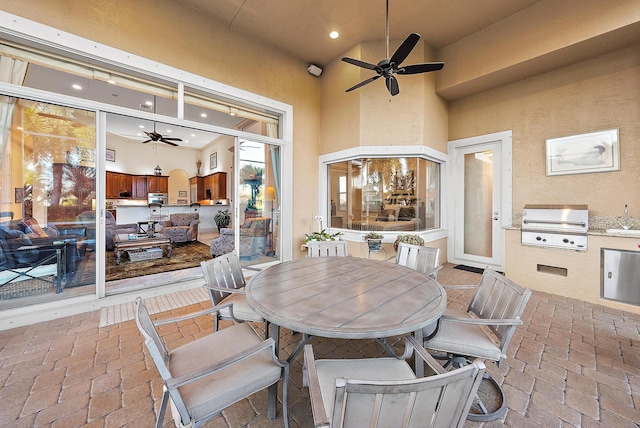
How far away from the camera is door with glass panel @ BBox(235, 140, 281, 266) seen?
4.47 meters

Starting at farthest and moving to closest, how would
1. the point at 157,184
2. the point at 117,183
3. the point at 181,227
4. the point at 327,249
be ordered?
the point at 157,184 < the point at 117,183 < the point at 181,227 < the point at 327,249

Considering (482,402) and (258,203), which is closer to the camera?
(482,402)

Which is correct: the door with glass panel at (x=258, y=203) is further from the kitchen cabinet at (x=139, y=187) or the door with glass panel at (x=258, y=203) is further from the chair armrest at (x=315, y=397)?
the kitchen cabinet at (x=139, y=187)

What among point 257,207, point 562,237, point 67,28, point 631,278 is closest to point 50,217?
point 67,28

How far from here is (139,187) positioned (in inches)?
373

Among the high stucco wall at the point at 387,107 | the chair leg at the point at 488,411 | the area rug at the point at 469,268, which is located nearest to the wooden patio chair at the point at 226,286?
the chair leg at the point at 488,411

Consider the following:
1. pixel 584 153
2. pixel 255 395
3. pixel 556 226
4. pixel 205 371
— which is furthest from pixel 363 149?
pixel 205 371

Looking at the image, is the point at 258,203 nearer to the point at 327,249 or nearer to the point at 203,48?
the point at 327,249

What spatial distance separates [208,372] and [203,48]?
4.28 meters

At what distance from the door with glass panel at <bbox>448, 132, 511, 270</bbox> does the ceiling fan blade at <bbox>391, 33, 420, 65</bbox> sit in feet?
9.50

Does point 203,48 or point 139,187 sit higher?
point 203,48

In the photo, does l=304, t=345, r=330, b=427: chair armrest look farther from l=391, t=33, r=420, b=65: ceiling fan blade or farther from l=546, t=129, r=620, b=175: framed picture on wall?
l=546, t=129, r=620, b=175: framed picture on wall

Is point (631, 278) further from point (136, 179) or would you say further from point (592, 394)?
point (136, 179)

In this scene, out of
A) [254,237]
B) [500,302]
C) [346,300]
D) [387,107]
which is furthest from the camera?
[254,237]
